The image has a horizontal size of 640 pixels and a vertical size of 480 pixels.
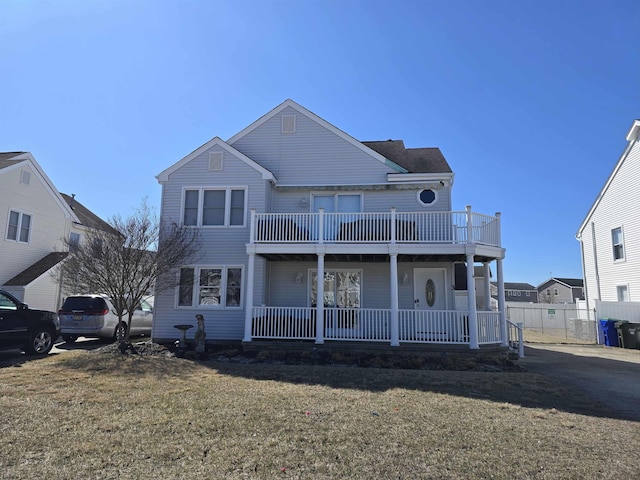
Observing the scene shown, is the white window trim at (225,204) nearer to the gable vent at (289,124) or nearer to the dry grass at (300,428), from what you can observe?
the gable vent at (289,124)

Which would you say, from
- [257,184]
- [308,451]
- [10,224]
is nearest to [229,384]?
[308,451]

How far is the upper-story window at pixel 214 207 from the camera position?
14.2 meters

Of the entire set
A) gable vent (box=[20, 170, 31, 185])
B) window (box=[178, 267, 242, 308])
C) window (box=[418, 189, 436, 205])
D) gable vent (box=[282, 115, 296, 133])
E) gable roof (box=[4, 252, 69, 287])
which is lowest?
window (box=[178, 267, 242, 308])

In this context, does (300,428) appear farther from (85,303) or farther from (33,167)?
(33,167)

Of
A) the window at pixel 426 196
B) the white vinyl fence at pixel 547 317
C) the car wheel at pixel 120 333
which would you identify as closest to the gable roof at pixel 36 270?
the car wheel at pixel 120 333

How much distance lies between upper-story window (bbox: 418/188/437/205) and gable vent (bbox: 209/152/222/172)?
717 centimetres

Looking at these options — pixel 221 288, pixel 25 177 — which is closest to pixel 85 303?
pixel 221 288

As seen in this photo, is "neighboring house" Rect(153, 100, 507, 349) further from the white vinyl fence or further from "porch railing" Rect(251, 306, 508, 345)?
the white vinyl fence

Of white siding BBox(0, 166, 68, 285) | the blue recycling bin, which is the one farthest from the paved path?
white siding BBox(0, 166, 68, 285)

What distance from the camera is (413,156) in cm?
1594

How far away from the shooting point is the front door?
45.2 feet

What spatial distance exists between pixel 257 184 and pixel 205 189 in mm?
1900

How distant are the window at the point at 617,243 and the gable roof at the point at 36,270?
27083 millimetres

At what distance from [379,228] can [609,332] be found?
41.8 ft
